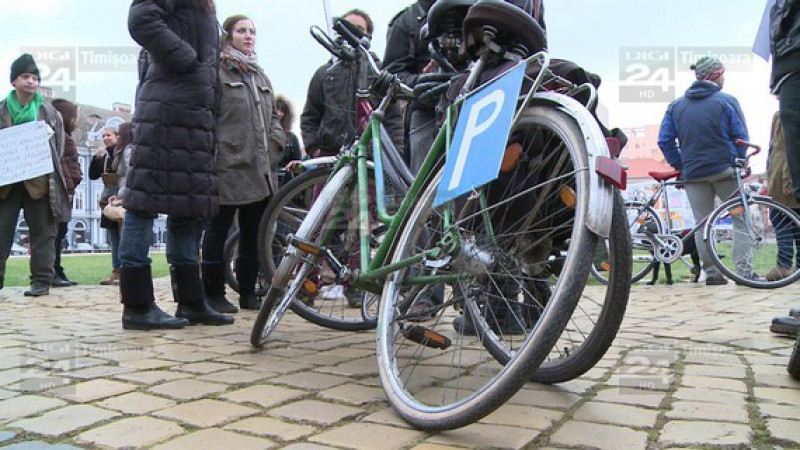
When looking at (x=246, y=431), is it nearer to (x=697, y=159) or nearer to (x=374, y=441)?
(x=374, y=441)

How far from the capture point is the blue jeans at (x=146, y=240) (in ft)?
12.8

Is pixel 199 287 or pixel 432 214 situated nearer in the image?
pixel 432 214

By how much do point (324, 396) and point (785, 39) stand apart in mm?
2386

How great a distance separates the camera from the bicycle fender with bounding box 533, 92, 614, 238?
1.68m

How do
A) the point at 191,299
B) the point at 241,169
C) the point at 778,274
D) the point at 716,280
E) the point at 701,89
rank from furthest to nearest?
the point at 701,89, the point at 716,280, the point at 778,274, the point at 241,169, the point at 191,299

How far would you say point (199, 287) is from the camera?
13.6 feet

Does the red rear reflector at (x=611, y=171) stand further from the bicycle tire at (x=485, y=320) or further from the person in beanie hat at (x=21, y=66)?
the person in beanie hat at (x=21, y=66)

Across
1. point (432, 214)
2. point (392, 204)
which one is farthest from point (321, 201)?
point (432, 214)

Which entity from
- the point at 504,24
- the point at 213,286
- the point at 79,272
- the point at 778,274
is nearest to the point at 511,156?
the point at 504,24

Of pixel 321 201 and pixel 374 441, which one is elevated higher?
pixel 321 201

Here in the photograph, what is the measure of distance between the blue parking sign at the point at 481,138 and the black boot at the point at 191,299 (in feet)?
7.89

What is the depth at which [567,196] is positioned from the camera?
206 centimetres

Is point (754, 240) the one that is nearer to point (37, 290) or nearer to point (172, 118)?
point (172, 118)

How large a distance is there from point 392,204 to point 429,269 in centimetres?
51
